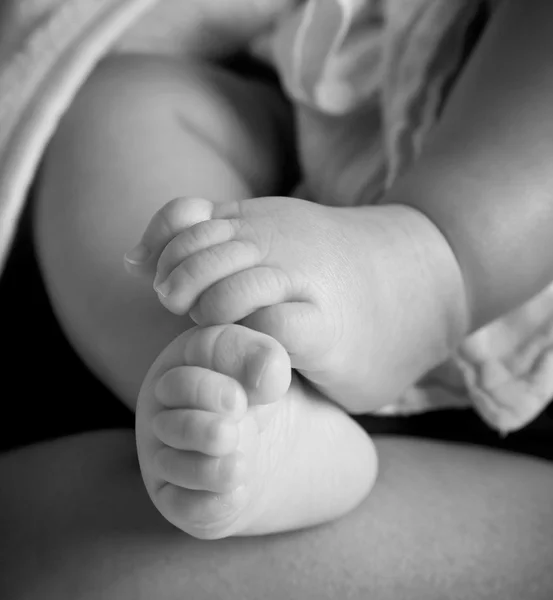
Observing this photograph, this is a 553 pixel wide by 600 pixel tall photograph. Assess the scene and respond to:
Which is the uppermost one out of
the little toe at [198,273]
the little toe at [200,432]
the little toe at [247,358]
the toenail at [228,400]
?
the little toe at [198,273]

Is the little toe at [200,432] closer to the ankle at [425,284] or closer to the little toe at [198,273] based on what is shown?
the little toe at [198,273]

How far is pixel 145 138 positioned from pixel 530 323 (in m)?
0.29

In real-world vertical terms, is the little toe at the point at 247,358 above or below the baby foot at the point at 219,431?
above

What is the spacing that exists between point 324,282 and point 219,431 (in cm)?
10

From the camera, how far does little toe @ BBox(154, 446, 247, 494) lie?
0.31m

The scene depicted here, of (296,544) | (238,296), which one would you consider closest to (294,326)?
(238,296)

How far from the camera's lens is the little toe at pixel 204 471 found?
31cm

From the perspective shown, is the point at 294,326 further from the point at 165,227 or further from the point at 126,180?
the point at 126,180

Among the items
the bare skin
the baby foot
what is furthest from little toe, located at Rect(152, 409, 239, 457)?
the bare skin

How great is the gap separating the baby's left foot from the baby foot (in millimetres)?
18

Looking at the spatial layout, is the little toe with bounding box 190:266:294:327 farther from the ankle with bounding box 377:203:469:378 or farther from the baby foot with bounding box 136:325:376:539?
the ankle with bounding box 377:203:469:378

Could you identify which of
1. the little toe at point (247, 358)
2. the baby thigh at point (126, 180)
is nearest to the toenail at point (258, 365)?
the little toe at point (247, 358)

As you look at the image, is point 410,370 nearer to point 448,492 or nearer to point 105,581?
point 448,492

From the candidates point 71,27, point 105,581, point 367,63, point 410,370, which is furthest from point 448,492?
point 71,27
